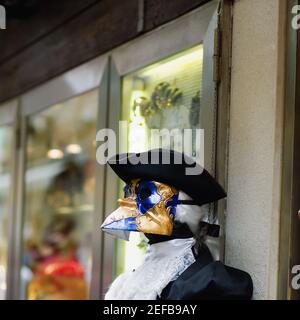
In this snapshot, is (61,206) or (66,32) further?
(61,206)

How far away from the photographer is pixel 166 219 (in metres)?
2.36

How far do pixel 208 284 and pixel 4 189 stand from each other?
3.56 m

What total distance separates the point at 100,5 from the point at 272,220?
1.92 m

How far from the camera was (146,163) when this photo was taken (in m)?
2.38

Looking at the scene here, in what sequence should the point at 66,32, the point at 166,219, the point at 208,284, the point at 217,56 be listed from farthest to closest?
the point at 66,32 → the point at 217,56 → the point at 166,219 → the point at 208,284

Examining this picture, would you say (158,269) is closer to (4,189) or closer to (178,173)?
(178,173)

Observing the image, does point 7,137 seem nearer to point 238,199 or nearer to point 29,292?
point 29,292

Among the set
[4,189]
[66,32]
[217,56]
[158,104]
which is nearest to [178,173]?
[217,56]

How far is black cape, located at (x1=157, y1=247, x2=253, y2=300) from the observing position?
7.11ft

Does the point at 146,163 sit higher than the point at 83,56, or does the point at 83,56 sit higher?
the point at 83,56

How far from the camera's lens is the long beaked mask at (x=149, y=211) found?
2.35m

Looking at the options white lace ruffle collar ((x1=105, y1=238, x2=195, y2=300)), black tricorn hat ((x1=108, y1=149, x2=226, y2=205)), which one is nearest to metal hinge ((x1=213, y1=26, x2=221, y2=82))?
black tricorn hat ((x1=108, y1=149, x2=226, y2=205))
